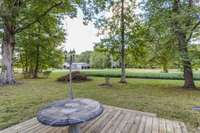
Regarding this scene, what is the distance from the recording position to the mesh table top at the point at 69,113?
7.98ft

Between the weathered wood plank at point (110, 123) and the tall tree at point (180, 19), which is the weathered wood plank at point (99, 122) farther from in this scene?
the tall tree at point (180, 19)

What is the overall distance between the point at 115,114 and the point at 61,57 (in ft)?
49.9

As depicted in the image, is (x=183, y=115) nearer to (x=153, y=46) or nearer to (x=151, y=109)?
(x=151, y=109)

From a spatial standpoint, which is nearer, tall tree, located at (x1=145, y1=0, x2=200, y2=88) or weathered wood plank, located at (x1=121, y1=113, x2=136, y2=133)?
weathered wood plank, located at (x1=121, y1=113, x2=136, y2=133)

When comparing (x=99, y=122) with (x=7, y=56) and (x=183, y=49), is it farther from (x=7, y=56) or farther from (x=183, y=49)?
(x=7, y=56)

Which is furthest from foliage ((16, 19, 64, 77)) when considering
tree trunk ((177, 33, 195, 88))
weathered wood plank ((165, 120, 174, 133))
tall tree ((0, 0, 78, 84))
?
weathered wood plank ((165, 120, 174, 133))

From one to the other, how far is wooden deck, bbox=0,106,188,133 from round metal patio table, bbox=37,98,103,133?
1.89ft

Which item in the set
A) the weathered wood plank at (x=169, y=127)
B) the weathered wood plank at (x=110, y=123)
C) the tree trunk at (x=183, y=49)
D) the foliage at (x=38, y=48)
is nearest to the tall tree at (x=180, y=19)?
the tree trunk at (x=183, y=49)

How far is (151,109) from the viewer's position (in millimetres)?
5066

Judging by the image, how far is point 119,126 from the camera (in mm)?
3482

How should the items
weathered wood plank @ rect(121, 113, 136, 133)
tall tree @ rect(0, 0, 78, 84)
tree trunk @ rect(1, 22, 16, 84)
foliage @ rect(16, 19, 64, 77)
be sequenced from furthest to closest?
foliage @ rect(16, 19, 64, 77)
tree trunk @ rect(1, 22, 16, 84)
tall tree @ rect(0, 0, 78, 84)
weathered wood plank @ rect(121, 113, 136, 133)

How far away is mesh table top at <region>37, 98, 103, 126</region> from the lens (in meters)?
2.43

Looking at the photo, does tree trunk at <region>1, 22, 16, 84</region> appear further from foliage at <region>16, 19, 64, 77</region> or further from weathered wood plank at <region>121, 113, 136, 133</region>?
weathered wood plank at <region>121, 113, 136, 133</region>

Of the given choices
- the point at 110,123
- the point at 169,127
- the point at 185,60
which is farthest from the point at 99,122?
the point at 185,60
